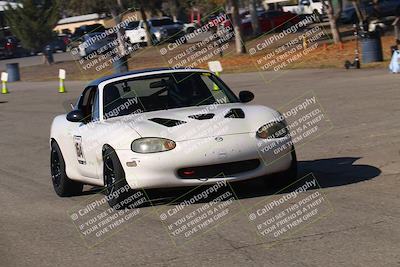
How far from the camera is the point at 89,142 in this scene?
30.7 feet

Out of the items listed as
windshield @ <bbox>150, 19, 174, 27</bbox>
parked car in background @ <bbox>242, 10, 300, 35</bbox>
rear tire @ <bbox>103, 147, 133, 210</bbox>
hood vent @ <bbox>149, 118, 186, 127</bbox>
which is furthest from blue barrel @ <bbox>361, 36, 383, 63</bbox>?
windshield @ <bbox>150, 19, 174, 27</bbox>

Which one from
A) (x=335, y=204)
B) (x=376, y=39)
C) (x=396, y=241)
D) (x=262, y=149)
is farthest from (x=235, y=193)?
(x=376, y=39)

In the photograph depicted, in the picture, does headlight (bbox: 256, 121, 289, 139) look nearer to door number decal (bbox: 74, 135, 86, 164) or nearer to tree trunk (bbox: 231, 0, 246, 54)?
door number decal (bbox: 74, 135, 86, 164)

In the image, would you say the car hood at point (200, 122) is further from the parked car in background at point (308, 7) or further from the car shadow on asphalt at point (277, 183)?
the parked car in background at point (308, 7)

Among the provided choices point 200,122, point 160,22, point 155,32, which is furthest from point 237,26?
point 200,122

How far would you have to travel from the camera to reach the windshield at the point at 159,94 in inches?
382

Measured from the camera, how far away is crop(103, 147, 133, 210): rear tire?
28.1 ft

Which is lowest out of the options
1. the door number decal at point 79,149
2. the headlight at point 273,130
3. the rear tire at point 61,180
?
the rear tire at point 61,180

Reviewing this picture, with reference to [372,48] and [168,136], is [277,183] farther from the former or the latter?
[372,48]

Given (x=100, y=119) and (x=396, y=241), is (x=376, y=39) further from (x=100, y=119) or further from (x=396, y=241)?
(x=396, y=241)

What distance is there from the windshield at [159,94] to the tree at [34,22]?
4800cm

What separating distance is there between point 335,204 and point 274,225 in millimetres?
1036

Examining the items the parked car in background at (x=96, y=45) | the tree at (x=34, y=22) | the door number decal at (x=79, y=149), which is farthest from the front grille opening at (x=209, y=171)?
the tree at (x=34, y=22)

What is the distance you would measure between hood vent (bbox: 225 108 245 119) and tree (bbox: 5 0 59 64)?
4909 centimetres
